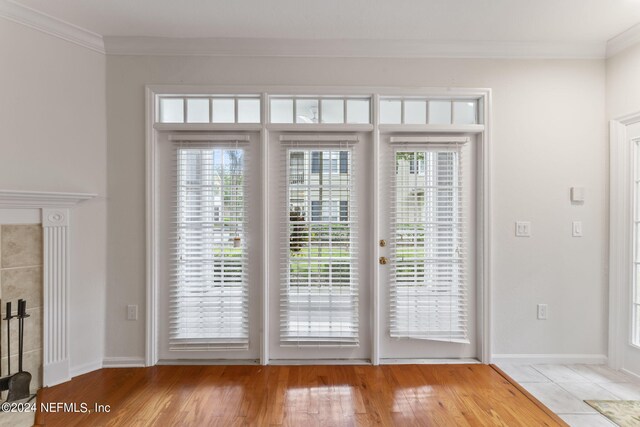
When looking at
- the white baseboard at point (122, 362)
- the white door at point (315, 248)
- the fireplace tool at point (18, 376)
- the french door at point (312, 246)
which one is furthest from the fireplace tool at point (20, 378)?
the white door at point (315, 248)

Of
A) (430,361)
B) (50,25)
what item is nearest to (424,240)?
(430,361)

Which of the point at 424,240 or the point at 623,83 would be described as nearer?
the point at 623,83

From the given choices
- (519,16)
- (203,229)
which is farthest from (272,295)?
(519,16)

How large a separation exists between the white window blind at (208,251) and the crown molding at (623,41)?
3.06 metres

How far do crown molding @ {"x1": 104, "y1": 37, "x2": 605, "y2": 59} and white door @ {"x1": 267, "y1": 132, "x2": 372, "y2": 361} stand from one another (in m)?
0.67

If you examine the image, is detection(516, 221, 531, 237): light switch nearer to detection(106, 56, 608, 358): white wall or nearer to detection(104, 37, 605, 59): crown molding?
detection(106, 56, 608, 358): white wall

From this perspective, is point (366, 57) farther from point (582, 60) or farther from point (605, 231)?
point (605, 231)

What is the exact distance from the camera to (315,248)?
2.88 metres

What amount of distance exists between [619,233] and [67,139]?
4.25m

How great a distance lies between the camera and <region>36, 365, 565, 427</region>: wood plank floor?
6.98 feet

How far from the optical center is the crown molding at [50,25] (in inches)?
94.1

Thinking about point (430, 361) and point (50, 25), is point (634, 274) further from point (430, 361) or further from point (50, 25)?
point (50, 25)

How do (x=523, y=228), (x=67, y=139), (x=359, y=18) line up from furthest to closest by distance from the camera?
(x=523, y=228) → (x=67, y=139) → (x=359, y=18)

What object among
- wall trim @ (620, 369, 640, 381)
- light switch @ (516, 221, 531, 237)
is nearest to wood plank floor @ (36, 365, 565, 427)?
wall trim @ (620, 369, 640, 381)
